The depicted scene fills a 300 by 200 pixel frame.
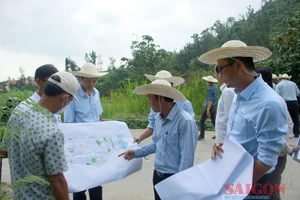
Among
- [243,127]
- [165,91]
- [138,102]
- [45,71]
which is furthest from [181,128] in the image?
[138,102]

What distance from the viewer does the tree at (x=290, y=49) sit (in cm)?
1016

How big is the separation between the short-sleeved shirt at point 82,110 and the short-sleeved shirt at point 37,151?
144 centimetres

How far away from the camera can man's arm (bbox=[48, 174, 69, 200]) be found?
1.45m

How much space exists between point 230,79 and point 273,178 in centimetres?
78

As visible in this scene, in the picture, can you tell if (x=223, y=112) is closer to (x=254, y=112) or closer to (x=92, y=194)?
(x=254, y=112)

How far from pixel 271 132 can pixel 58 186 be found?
1244 mm

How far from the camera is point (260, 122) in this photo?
4.58ft

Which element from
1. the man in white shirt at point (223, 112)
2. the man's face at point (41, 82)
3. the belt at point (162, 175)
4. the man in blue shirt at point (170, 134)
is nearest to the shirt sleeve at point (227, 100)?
the man in white shirt at point (223, 112)

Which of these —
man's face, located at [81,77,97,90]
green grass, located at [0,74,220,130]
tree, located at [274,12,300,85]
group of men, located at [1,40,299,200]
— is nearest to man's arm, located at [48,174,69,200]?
group of men, located at [1,40,299,200]

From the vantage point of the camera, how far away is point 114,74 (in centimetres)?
2189

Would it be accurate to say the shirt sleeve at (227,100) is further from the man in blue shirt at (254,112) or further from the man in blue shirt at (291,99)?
the man in blue shirt at (291,99)

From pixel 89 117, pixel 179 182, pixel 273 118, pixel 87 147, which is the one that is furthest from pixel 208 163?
pixel 89 117

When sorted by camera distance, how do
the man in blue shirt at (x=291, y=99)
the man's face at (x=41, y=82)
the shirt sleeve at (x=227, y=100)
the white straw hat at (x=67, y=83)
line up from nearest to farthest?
the white straw hat at (x=67, y=83) < the man's face at (x=41, y=82) < the shirt sleeve at (x=227, y=100) < the man in blue shirt at (x=291, y=99)

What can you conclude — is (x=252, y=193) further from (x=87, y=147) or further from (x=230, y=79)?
(x=87, y=147)
